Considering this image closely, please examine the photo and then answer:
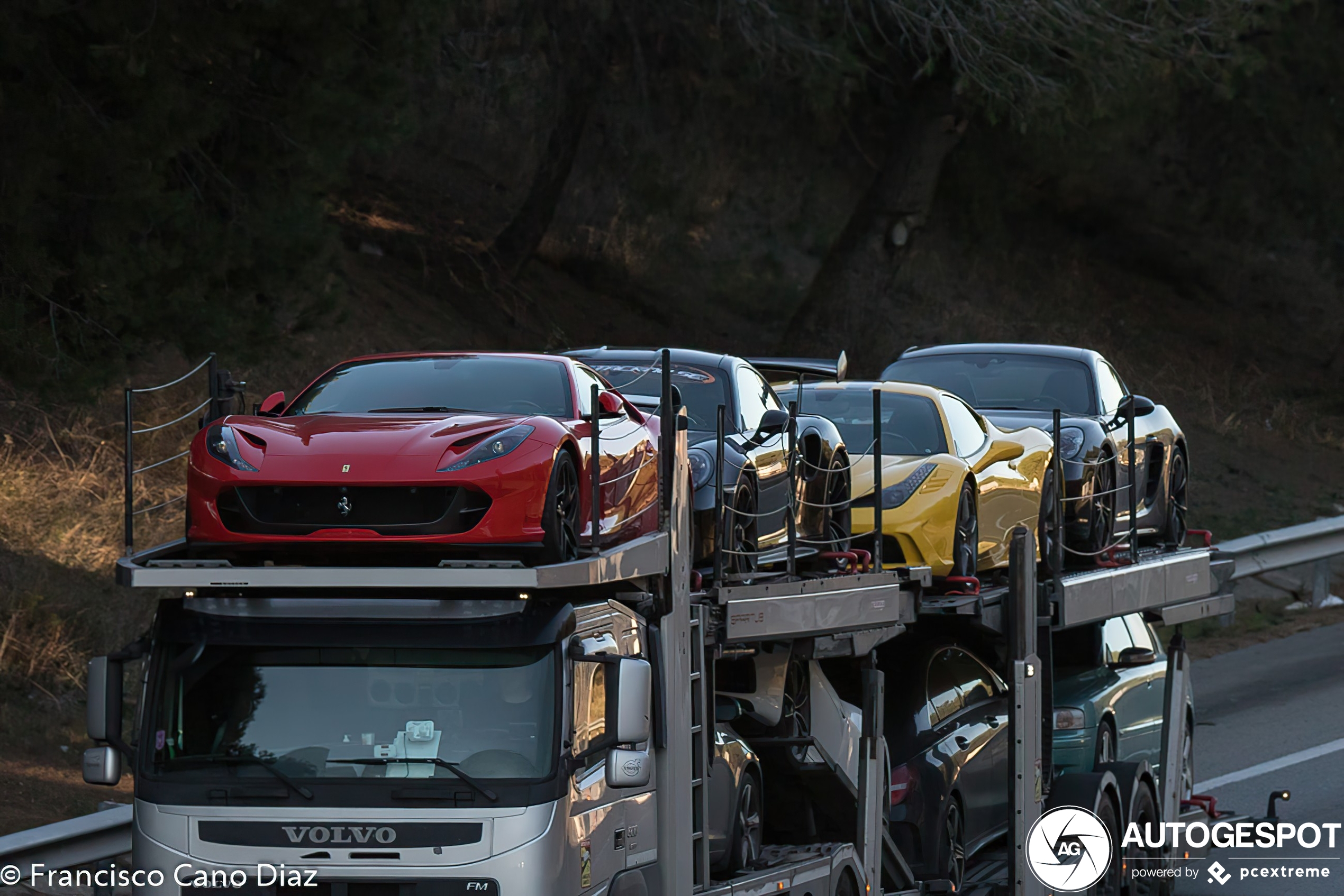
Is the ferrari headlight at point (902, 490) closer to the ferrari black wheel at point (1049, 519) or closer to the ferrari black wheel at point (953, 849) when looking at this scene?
the ferrari black wheel at point (1049, 519)

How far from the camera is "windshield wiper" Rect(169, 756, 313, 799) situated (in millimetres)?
6301

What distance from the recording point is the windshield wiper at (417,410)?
25.0 feet

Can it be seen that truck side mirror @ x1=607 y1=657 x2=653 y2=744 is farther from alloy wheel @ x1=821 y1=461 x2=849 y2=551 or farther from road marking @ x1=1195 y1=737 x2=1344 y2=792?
road marking @ x1=1195 y1=737 x2=1344 y2=792

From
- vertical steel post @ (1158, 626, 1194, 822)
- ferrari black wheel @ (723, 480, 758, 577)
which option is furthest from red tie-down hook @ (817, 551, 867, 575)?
vertical steel post @ (1158, 626, 1194, 822)

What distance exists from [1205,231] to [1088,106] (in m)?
7.09

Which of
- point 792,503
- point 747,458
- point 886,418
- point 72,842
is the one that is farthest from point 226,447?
point 886,418

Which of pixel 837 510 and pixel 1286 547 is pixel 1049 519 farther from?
pixel 1286 547

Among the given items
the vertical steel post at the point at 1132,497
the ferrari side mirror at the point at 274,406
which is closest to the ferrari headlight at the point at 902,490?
the vertical steel post at the point at 1132,497

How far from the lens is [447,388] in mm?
7906

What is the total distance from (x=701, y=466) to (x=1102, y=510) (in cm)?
444

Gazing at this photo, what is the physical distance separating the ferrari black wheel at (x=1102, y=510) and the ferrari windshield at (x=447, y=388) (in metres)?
5.22

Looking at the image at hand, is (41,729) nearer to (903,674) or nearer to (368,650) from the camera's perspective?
(903,674)

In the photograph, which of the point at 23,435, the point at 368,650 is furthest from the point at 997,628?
the point at 23,435

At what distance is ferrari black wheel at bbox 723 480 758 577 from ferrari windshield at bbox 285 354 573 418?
1.25 m
